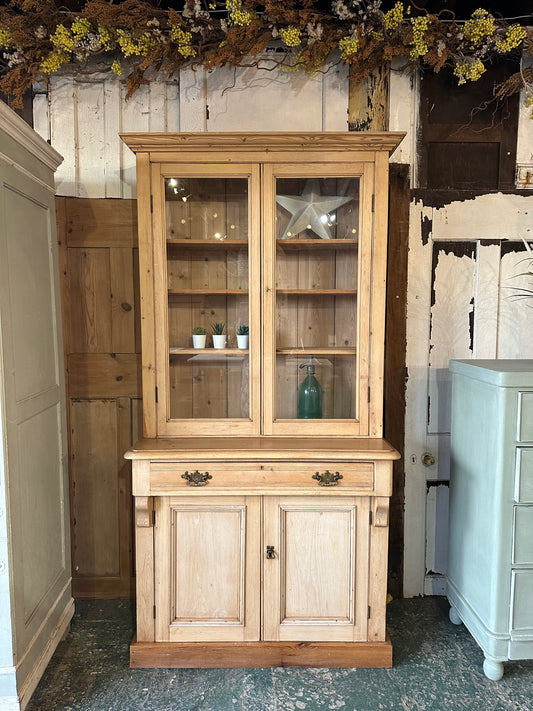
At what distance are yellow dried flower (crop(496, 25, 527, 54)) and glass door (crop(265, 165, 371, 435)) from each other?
0.83 meters

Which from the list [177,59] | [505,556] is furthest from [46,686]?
[177,59]

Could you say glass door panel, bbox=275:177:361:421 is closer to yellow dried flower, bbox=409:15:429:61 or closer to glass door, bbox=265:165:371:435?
glass door, bbox=265:165:371:435

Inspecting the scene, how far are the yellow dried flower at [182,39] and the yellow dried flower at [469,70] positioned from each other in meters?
1.15

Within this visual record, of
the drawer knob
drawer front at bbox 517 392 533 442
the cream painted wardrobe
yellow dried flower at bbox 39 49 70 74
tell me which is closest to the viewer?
the cream painted wardrobe

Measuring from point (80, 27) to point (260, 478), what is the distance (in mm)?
1989

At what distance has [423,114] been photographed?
86.4 inches

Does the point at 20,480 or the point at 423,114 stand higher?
the point at 423,114

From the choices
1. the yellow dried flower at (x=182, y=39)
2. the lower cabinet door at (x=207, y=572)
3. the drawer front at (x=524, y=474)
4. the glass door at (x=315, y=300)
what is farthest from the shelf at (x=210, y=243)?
the drawer front at (x=524, y=474)

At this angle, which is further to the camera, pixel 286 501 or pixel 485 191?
pixel 485 191

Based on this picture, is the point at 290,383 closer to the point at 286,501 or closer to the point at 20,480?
the point at 286,501

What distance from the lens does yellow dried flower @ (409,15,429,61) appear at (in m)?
1.89

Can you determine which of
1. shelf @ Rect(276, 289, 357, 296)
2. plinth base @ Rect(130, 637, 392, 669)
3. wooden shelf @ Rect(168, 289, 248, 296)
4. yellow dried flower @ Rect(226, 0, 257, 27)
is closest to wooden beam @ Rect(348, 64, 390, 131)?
yellow dried flower @ Rect(226, 0, 257, 27)

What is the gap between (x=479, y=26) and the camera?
190 cm

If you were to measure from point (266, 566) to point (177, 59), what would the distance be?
Answer: 2.20m
